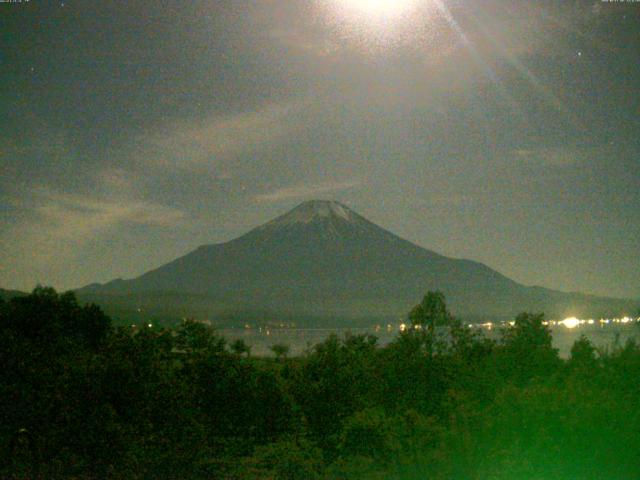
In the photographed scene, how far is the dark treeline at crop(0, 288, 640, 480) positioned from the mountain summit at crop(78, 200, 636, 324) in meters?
94.8

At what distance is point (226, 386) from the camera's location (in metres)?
11.2

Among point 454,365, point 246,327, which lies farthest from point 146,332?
point 246,327

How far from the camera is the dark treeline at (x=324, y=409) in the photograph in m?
6.86

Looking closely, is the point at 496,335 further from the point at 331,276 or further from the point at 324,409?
the point at 331,276

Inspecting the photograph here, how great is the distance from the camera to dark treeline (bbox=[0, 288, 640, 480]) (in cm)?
686

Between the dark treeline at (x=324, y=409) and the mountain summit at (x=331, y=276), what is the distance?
94834 millimetres

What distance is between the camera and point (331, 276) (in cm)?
16512

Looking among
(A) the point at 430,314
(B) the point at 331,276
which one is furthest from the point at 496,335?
(B) the point at 331,276

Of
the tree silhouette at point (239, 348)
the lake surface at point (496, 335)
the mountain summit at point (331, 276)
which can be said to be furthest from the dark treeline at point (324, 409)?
the mountain summit at point (331, 276)

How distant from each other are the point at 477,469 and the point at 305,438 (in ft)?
14.7

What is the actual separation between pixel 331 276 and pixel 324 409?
153809 mm

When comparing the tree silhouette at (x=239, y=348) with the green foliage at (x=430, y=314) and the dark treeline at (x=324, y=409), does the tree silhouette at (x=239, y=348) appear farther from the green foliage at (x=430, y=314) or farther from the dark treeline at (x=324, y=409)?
the green foliage at (x=430, y=314)

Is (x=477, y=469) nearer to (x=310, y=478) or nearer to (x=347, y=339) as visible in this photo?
(x=310, y=478)

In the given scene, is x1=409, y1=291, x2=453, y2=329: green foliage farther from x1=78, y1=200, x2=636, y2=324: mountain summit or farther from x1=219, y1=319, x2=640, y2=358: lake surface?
x1=78, y1=200, x2=636, y2=324: mountain summit
